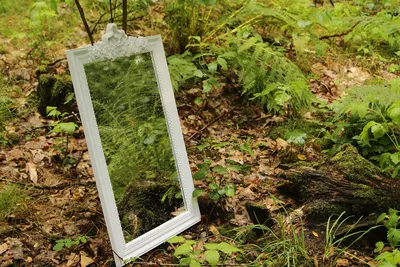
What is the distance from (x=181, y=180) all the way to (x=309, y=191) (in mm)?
817

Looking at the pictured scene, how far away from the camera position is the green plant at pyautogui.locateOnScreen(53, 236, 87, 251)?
2.23 m

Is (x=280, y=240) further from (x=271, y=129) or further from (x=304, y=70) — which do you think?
(x=304, y=70)

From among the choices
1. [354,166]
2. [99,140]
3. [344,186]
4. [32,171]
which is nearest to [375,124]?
[354,166]

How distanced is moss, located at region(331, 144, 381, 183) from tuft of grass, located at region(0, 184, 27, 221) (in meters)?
2.05

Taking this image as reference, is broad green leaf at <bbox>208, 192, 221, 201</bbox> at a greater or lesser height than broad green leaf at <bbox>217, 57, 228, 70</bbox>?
lesser

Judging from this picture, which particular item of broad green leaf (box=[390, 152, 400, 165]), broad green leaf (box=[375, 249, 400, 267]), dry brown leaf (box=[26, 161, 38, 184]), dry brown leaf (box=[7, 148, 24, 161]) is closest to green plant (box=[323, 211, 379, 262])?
broad green leaf (box=[375, 249, 400, 267])

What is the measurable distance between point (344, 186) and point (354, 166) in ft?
0.55

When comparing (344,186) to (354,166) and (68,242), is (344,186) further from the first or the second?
(68,242)

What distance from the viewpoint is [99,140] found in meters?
2.12

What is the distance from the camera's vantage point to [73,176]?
282cm

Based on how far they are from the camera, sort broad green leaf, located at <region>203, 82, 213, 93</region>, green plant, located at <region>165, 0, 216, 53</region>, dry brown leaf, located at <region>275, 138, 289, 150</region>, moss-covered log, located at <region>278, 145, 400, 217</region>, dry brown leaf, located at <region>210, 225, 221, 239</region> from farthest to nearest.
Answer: green plant, located at <region>165, 0, 216, 53</region> → broad green leaf, located at <region>203, 82, 213, 93</region> → dry brown leaf, located at <region>275, 138, 289, 150</region> → dry brown leaf, located at <region>210, 225, 221, 239</region> → moss-covered log, located at <region>278, 145, 400, 217</region>

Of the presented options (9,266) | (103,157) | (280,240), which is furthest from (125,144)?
(280,240)

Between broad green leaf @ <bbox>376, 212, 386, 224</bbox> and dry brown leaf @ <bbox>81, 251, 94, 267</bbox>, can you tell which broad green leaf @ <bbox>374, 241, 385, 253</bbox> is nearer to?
broad green leaf @ <bbox>376, 212, 386, 224</bbox>

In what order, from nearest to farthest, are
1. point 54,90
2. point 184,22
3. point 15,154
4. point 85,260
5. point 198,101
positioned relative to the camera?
point 85,260 → point 15,154 → point 54,90 → point 198,101 → point 184,22
